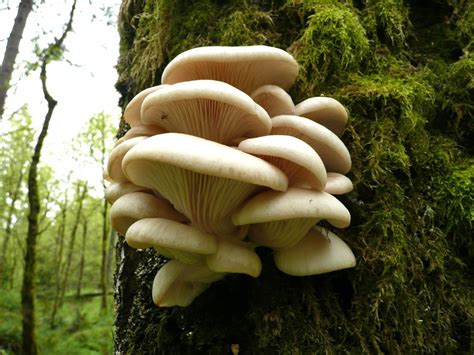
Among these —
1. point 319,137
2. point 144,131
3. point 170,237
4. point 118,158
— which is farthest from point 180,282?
point 319,137

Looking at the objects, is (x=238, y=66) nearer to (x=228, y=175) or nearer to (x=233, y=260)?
(x=228, y=175)

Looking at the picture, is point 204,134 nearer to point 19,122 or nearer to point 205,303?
point 205,303

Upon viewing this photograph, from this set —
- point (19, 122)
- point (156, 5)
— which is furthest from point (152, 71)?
point (19, 122)

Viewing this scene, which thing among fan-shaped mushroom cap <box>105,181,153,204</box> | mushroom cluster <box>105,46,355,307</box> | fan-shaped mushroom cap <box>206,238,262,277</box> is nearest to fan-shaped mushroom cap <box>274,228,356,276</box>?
mushroom cluster <box>105,46,355,307</box>

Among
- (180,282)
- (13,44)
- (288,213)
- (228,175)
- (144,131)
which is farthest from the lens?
(13,44)

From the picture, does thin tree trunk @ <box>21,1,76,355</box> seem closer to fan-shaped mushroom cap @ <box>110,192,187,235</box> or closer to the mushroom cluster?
the mushroom cluster

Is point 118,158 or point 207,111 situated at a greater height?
point 207,111
